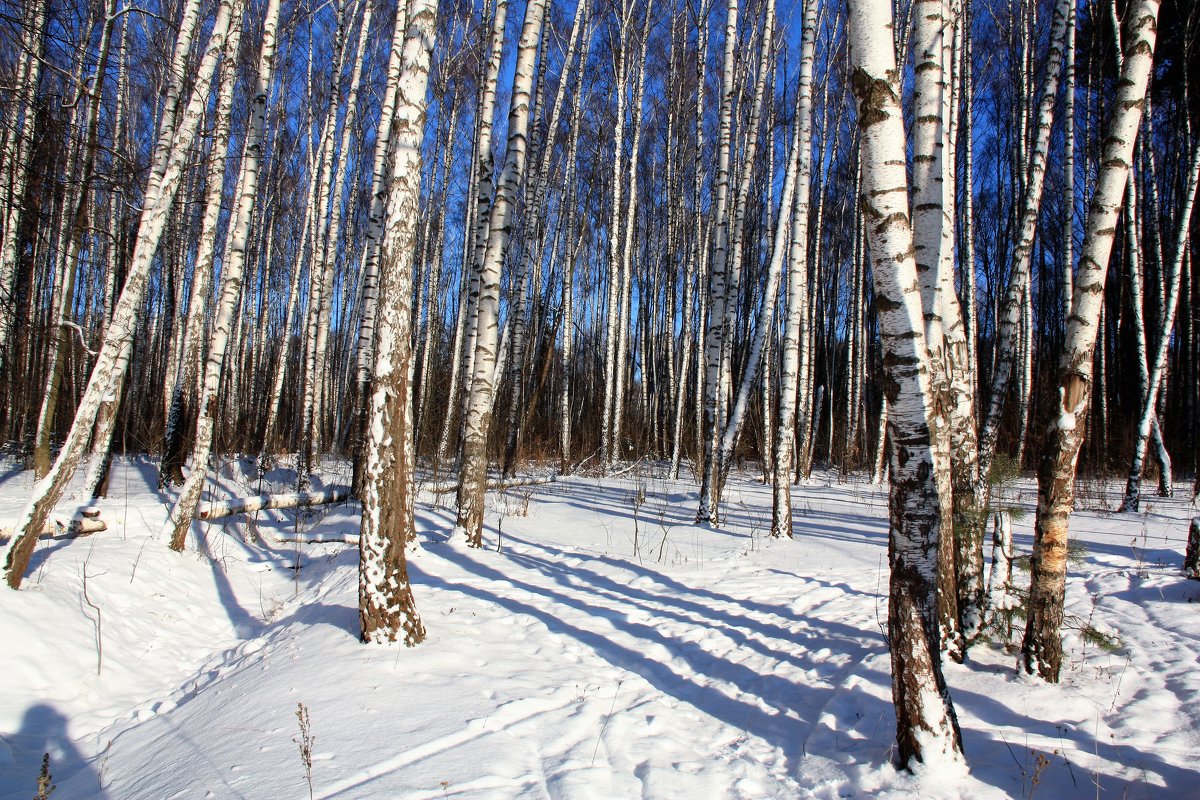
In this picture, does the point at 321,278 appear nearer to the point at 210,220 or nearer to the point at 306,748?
the point at 210,220

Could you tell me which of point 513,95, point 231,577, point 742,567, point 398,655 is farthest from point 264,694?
point 513,95

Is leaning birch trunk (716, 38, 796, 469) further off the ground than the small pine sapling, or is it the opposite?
leaning birch trunk (716, 38, 796, 469)

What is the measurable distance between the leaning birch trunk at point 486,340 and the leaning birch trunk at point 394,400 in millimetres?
2186

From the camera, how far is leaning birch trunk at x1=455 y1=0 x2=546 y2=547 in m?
6.11

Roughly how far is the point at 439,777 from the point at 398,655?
1359 mm

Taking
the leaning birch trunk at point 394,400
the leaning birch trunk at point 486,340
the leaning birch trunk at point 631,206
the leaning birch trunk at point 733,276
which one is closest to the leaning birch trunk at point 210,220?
the leaning birch trunk at point 486,340

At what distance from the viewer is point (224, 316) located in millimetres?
6621

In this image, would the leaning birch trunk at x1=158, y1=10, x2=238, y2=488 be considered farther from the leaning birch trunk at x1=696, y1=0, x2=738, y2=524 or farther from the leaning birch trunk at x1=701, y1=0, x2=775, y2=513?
the leaning birch trunk at x1=701, y1=0, x2=775, y2=513

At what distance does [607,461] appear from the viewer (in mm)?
15781

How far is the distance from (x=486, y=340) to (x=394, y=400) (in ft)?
7.69

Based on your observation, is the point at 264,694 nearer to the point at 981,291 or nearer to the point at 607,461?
the point at 607,461

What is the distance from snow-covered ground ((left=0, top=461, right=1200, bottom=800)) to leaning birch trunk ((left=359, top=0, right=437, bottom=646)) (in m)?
0.26

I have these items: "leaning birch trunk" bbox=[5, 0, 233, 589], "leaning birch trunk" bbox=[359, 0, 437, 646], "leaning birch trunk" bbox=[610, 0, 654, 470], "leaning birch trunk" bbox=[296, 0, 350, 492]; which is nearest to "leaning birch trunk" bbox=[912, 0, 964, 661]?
"leaning birch trunk" bbox=[359, 0, 437, 646]

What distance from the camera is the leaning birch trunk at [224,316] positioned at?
6.30 metres
